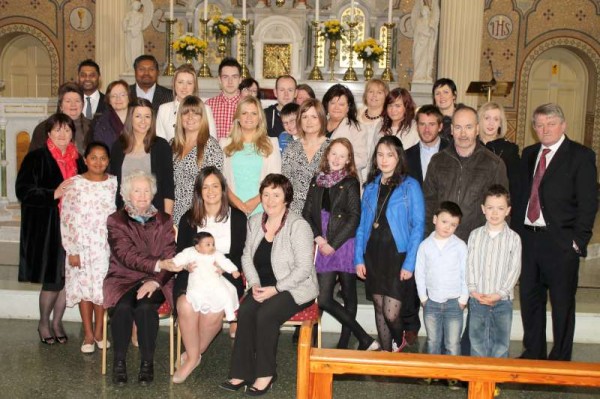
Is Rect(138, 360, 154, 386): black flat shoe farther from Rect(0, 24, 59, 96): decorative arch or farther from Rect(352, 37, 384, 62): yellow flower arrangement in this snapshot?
Rect(0, 24, 59, 96): decorative arch

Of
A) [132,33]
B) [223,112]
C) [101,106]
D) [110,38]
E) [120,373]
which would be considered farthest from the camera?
[110,38]

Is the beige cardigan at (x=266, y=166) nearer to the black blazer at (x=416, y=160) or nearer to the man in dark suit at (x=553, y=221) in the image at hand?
the black blazer at (x=416, y=160)

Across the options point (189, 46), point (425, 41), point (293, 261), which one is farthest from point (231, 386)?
point (425, 41)

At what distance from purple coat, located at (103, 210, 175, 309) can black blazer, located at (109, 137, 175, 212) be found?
0.28m

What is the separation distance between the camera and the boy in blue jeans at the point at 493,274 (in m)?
3.89

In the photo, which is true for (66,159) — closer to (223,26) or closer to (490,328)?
(490,328)

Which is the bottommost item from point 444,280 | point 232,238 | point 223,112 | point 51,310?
point 51,310

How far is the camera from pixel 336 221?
14.2 feet

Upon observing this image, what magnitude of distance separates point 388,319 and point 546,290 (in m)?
1.06

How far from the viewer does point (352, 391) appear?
402 cm

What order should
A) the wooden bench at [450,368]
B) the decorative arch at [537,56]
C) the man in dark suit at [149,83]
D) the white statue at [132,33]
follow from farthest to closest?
the decorative arch at [537,56], the white statue at [132,33], the man in dark suit at [149,83], the wooden bench at [450,368]

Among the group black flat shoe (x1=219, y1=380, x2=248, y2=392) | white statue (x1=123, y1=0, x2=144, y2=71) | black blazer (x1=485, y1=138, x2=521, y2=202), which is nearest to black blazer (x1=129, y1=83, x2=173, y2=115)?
black flat shoe (x1=219, y1=380, x2=248, y2=392)

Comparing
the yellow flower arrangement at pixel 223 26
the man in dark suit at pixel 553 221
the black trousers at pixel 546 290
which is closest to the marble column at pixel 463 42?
the yellow flower arrangement at pixel 223 26

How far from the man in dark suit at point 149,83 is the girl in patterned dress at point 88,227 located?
1349 millimetres
